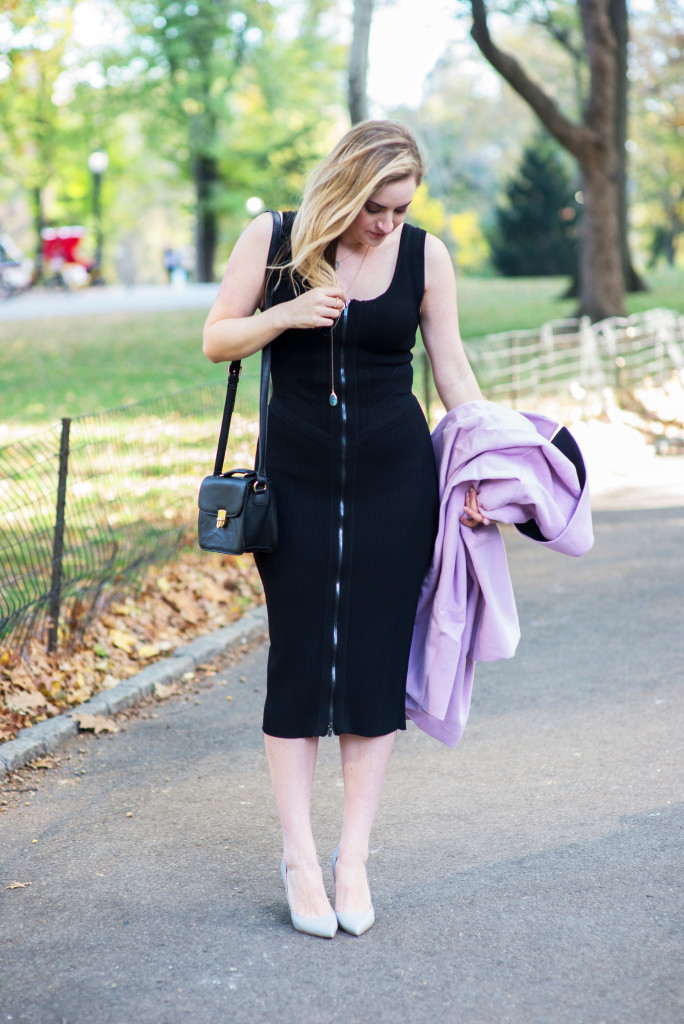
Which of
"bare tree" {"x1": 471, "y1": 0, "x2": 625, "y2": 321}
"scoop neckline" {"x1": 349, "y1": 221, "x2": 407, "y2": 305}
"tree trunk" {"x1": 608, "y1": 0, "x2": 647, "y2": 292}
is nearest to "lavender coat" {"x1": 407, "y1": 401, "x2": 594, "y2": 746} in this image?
"scoop neckline" {"x1": 349, "y1": 221, "x2": 407, "y2": 305}

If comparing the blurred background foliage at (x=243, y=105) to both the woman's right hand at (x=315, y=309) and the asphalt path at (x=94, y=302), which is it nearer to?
the asphalt path at (x=94, y=302)

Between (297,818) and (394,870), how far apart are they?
514mm

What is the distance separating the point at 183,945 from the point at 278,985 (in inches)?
13.4

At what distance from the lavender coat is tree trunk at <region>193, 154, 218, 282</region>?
3375cm

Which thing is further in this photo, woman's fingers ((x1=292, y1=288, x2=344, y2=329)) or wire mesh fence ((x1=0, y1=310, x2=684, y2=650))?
wire mesh fence ((x1=0, y1=310, x2=684, y2=650))

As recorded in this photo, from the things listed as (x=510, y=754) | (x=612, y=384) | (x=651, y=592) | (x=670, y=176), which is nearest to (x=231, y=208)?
(x=670, y=176)

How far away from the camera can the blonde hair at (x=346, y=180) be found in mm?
2738

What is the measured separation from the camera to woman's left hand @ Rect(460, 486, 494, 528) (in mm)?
3035

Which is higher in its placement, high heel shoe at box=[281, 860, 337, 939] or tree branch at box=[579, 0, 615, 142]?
tree branch at box=[579, 0, 615, 142]

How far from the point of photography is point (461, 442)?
10.1 ft

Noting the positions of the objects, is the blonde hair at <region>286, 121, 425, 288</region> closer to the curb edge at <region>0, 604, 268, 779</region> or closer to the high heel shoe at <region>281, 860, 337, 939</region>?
the high heel shoe at <region>281, 860, 337, 939</region>

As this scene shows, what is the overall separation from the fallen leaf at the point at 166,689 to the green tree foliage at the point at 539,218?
123ft

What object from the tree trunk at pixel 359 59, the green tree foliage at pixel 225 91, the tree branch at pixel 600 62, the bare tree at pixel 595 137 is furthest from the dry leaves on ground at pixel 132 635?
the green tree foliage at pixel 225 91

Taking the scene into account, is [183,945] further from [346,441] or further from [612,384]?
[612,384]
